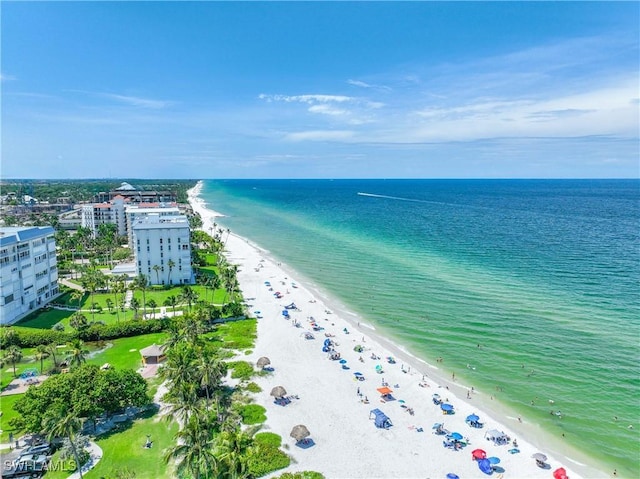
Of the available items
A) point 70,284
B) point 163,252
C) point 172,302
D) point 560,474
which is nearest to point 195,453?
point 560,474

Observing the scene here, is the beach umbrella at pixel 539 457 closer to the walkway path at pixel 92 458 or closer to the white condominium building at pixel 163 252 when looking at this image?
the walkway path at pixel 92 458

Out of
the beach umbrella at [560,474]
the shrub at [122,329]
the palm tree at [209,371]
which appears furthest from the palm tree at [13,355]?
the beach umbrella at [560,474]

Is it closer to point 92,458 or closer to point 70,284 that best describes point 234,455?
point 92,458

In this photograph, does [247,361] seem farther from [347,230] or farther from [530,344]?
[347,230]

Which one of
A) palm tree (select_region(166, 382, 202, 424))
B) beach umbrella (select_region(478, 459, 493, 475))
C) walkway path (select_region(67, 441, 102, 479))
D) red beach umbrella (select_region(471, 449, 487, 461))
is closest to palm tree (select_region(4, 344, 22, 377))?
walkway path (select_region(67, 441, 102, 479))

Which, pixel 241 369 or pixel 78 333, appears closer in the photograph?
pixel 241 369

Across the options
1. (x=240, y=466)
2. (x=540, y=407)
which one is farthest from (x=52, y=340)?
(x=540, y=407)
